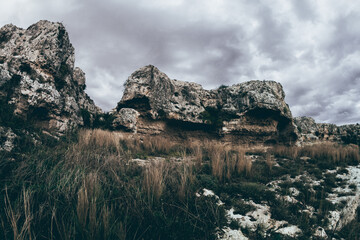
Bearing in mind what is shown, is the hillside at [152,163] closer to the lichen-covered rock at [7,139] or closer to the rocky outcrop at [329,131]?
the lichen-covered rock at [7,139]

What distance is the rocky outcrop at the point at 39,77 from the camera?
18.3 feet

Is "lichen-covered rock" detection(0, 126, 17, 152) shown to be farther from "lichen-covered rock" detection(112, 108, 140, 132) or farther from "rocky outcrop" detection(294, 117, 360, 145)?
"rocky outcrop" detection(294, 117, 360, 145)

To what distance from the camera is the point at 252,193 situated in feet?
11.0

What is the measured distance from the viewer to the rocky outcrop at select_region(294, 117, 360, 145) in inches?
706

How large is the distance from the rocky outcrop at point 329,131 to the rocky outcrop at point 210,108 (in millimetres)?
9021

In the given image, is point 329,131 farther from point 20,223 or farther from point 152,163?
point 20,223

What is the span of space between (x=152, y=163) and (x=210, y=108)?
28.3 feet

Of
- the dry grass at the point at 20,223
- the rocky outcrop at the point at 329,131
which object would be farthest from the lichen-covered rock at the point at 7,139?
the rocky outcrop at the point at 329,131

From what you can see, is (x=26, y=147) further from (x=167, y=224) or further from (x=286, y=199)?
(x=286, y=199)

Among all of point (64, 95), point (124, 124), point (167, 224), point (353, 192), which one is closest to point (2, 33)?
point (64, 95)

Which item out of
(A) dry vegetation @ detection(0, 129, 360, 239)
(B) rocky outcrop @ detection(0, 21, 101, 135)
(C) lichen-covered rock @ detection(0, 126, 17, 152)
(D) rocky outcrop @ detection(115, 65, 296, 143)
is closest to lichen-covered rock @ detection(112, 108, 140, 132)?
(D) rocky outcrop @ detection(115, 65, 296, 143)

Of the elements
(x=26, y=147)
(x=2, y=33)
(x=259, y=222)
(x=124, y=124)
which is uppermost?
(x=2, y=33)

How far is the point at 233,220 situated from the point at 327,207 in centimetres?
187

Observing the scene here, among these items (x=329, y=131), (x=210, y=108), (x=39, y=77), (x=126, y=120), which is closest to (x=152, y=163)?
(x=126, y=120)
